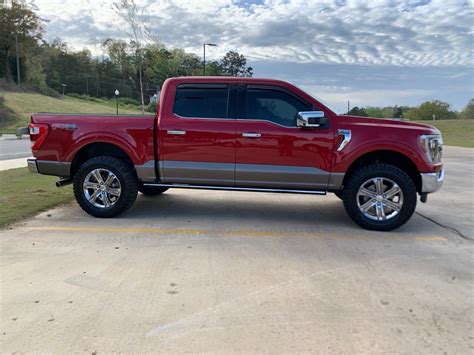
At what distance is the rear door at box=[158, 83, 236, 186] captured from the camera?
5816 mm

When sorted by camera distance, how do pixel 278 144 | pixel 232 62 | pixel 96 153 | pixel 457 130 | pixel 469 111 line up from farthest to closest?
pixel 469 111 → pixel 232 62 → pixel 457 130 → pixel 96 153 → pixel 278 144

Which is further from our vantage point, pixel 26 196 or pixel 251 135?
pixel 26 196

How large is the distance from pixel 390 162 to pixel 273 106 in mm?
Result: 1827

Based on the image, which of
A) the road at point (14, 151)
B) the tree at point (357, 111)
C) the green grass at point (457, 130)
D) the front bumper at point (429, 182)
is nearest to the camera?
the front bumper at point (429, 182)

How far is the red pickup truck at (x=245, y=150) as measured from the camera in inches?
220

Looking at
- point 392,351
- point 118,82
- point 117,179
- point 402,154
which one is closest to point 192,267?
point 392,351

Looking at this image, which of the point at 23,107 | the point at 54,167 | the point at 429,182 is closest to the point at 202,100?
the point at 54,167

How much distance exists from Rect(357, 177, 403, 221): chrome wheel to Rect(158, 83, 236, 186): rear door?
6.01 ft

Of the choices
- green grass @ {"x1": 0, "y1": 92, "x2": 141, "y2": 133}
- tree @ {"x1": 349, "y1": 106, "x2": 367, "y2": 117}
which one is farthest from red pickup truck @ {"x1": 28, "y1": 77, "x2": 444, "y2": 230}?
green grass @ {"x1": 0, "y1": 92, "x2": 141, "y2": 133}

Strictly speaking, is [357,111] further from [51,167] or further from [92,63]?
[92,63]

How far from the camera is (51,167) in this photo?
6227mm

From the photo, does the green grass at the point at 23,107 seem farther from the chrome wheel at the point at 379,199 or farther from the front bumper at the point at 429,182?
the front bumper at the point at 429,182

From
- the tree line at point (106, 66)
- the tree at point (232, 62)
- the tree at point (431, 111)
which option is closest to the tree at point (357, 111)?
the tree line at point (106, 66)

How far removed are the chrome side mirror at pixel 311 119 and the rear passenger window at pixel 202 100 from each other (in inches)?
42.6
